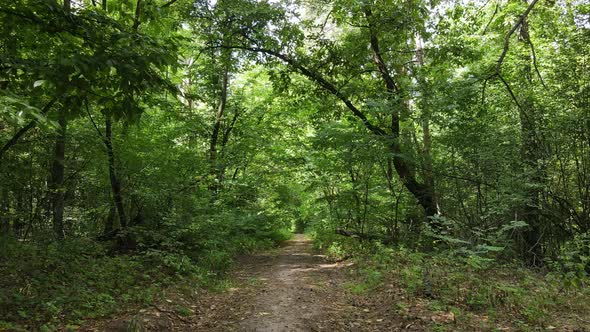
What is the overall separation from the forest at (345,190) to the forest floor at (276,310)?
52 millimetres

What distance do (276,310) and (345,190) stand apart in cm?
857

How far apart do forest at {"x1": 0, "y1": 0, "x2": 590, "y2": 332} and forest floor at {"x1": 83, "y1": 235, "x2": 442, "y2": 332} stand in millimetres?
52

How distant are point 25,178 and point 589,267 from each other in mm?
13240

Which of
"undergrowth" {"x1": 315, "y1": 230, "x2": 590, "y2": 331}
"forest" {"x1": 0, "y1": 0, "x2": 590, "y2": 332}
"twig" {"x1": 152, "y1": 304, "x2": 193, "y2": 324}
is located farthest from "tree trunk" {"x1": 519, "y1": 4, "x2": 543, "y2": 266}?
"twig" {"x1": 152, "y1": 304, "x2": 193, "y2": 324}

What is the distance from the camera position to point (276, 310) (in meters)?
6.65

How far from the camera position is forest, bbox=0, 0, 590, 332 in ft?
17.9

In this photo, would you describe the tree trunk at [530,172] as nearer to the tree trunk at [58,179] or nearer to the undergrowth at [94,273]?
the undergrowth at [94,273]

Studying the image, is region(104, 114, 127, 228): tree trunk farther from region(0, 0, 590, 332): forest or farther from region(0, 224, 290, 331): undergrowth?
region(0, 224, 290, 331): undergrowth

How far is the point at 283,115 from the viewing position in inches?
729

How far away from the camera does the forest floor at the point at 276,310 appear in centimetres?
559

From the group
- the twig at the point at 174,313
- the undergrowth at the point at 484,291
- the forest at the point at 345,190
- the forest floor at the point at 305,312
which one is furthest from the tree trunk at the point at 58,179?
the undergrowth at the point at 484,291

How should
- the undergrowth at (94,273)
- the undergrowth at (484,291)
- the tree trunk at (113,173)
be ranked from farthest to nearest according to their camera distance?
the tree trunk at (113,173) → the undergrowth at (484,291) → the undergrowth at (94,273)

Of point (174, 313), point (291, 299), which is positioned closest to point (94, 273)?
point (174, 313)

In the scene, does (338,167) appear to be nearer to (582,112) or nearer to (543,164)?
(543,164)
